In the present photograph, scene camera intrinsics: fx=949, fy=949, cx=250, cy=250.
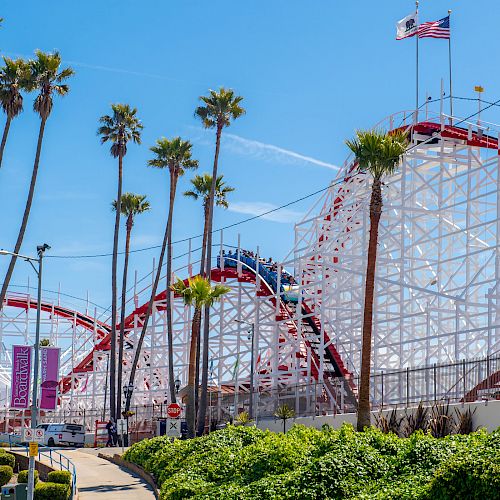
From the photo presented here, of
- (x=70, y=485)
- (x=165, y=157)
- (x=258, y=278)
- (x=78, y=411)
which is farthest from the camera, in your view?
(x=78, y=411)

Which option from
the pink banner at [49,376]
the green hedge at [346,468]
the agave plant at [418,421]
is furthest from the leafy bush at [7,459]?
the agave plant at [418,421]

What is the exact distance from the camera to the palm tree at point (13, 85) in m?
49.2

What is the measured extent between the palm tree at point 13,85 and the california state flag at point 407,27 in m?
19.6

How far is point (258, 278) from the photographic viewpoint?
51000 mm

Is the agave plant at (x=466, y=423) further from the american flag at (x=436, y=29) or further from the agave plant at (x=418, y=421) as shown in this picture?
the american flag at (x=436, y=29)

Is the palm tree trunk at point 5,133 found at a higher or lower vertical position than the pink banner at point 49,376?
higher

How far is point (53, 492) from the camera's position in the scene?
27.4 m

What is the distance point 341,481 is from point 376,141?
13693mm

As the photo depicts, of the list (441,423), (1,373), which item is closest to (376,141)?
(441,423)

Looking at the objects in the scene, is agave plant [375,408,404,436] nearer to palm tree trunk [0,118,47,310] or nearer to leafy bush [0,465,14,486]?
leafy bush [0,465,14,486]

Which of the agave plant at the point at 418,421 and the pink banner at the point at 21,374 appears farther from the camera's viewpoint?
the pink banner at the point at 21,374

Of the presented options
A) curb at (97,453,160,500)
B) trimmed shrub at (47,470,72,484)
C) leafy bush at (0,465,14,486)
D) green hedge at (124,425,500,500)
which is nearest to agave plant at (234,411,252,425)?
curb at (97,453,160,500)

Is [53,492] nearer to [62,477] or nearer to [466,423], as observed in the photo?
[62,477]

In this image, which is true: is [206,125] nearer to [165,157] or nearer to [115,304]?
[165,157]
